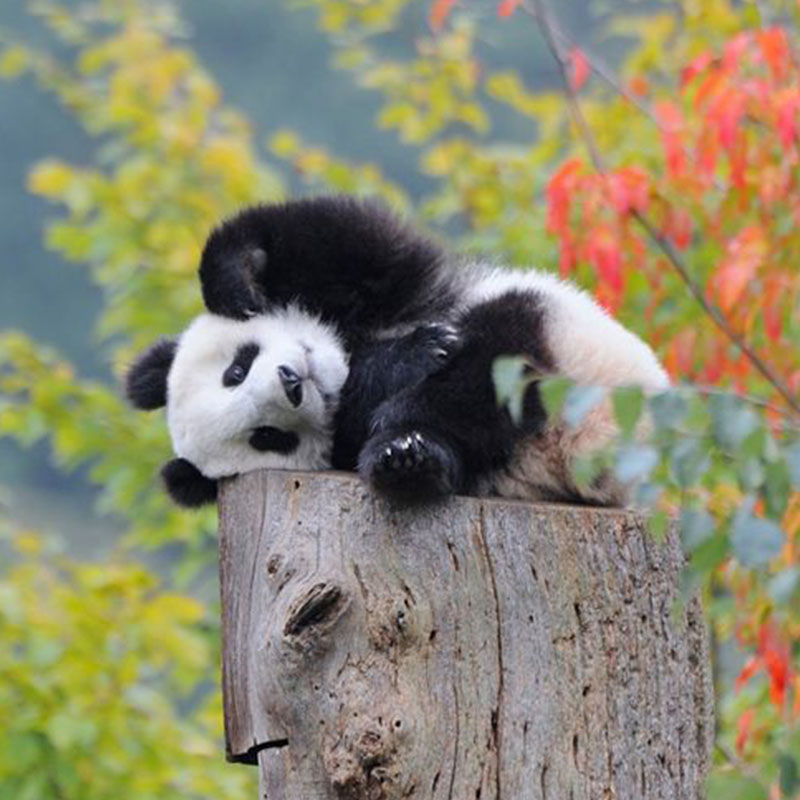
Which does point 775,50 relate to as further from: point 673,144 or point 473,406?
point 473,406

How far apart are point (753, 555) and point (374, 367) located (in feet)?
4.31

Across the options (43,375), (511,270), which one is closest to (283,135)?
(43,375)

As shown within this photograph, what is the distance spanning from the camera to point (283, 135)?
272 inches

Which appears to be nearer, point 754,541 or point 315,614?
point 754,541

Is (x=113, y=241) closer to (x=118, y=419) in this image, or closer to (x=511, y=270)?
(x=118, y=419)

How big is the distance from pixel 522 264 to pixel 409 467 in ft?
8.45

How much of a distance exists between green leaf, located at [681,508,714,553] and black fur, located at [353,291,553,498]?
676 millimetres

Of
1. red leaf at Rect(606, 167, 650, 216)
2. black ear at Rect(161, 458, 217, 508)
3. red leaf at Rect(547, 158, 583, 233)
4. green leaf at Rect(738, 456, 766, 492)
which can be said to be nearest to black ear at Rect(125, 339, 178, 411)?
black ear at Rect(161, 458, 217, 508)

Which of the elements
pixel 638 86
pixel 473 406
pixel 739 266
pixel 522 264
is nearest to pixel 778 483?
pixel 473 406

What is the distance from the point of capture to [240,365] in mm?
3572

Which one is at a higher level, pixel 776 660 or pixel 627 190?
pixel 627 190

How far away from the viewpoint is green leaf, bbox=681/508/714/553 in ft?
8.06

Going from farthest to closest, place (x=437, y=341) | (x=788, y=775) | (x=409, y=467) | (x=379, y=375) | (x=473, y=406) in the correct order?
(x=379, y=375), (x=437, y=341), (x=473, y=406), (x=409, y=467), (x=788, y=775)

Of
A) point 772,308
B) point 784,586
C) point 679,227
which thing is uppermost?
point 679,227
